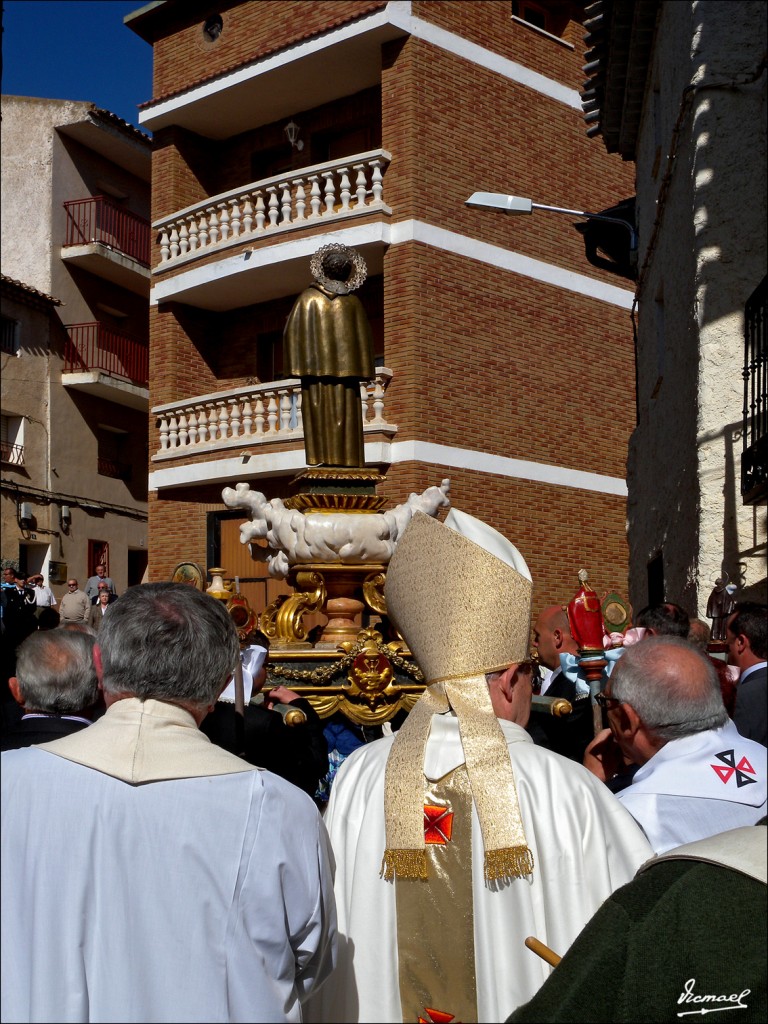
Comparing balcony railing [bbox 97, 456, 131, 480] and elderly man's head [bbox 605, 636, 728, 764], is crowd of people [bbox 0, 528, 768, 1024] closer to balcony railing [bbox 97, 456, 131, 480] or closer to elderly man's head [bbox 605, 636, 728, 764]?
elderly man's head [bbox 605, 636, 728, 764]

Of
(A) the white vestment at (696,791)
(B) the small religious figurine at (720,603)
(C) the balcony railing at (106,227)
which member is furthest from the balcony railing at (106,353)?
(A) the white vestment at (696,791)

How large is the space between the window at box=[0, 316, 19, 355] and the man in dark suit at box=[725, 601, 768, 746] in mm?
20091

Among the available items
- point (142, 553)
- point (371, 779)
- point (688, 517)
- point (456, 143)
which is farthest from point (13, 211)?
point (371, 779)

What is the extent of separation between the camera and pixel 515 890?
240 centimetres

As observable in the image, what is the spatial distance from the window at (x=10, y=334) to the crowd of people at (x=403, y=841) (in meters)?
20.5

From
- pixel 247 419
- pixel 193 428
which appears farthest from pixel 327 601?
pixel 193 428

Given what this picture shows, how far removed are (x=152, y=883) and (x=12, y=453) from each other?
21536 mm

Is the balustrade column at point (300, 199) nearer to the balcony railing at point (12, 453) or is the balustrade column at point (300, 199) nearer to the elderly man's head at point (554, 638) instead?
the balcony railing at point (12, 453)

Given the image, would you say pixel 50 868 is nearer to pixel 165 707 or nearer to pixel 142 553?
pixel 165 707

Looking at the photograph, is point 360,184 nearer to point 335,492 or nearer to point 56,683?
point 335,492

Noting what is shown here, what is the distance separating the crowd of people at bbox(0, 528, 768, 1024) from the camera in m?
1.57

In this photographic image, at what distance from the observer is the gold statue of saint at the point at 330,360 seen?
19.6ft

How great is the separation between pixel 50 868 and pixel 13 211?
23582 millimetres

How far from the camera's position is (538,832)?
7.84 ft
